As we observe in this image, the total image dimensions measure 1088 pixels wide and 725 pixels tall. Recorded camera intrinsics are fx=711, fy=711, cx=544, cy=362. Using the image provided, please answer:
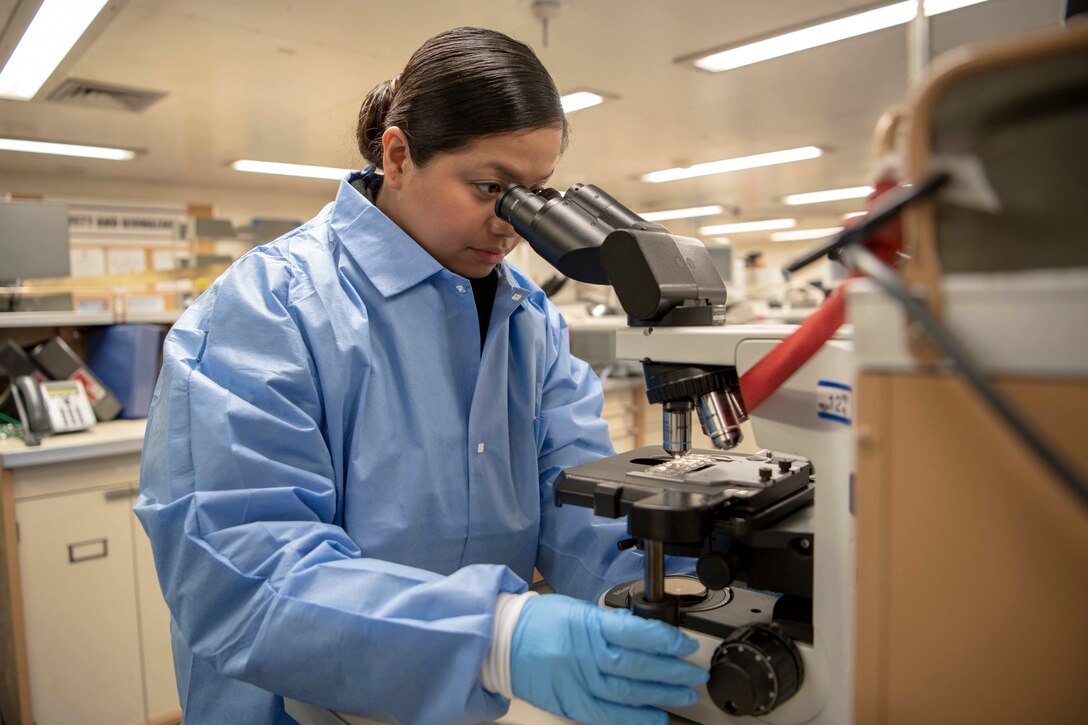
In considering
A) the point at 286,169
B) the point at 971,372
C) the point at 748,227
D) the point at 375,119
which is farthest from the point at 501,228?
the point at 748,227

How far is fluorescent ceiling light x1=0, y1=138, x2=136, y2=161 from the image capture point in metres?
5.24

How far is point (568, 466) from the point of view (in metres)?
1.12

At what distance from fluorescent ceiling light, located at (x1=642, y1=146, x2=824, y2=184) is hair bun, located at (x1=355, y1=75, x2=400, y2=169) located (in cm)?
537

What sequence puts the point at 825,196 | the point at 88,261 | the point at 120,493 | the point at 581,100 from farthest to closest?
1. the point at 825,196
2. the point at 88,261
3. the point at 581,100
4. the point at 120,493

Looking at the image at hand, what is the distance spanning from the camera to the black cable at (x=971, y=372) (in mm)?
342

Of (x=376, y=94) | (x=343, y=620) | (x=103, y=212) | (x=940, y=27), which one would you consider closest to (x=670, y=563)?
(x=343, y=620)

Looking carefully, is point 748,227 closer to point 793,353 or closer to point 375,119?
point 375,119

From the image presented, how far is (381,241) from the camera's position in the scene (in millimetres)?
967

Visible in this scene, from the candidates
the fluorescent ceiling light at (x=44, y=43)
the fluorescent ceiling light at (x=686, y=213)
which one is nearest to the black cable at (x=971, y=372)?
the fluorescent ceiling light at (x=44, y=43)

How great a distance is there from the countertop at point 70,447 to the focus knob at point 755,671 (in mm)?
1624

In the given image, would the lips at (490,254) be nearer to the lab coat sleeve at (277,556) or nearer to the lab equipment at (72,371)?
the lab coat sleeve at (277,556)

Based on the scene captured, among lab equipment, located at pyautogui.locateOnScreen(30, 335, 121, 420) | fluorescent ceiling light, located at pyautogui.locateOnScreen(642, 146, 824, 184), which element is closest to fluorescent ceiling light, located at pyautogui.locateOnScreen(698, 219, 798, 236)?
fluorescent ceiling light, located at pyautogui.locateOnScreen(642, 146, 824, 184)

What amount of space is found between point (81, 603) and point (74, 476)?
356 millimetres

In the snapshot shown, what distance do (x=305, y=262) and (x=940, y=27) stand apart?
10.9ft
